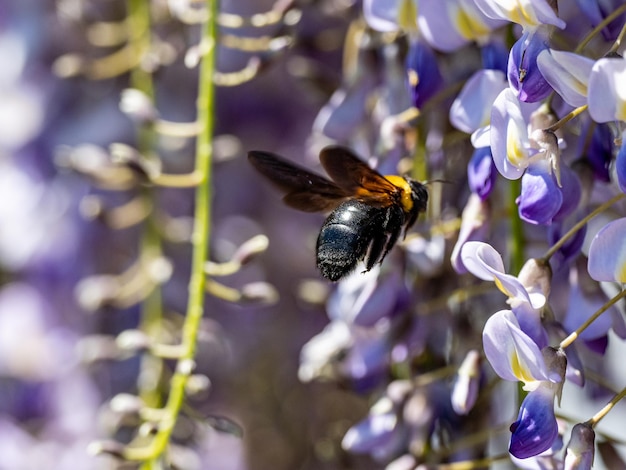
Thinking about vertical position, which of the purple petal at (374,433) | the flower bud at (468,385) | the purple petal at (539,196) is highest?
the purple petal at (539,196)

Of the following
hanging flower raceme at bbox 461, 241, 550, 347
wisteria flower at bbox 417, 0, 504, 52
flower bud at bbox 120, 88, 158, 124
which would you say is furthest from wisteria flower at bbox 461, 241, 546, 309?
flower bud at bbox 120, 88, 158, 124

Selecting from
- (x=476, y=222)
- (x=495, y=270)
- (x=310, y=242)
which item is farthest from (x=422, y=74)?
(x=310, y=242)

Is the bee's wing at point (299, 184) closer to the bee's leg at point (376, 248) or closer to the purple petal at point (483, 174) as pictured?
the bee's leg at point (376, 248)

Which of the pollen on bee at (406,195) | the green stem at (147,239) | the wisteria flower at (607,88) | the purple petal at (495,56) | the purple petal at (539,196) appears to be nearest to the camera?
the wisteria flower at (607,88)

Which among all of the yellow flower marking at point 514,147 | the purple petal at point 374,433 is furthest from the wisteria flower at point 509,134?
the purple petal at point 374,433

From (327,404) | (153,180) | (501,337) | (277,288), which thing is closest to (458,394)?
(501,337)

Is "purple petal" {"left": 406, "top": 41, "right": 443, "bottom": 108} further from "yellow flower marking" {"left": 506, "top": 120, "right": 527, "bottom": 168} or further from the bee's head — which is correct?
"yellow flower marking" {"left": 506, "top": 120, "right": 527, "bottom": 168}
